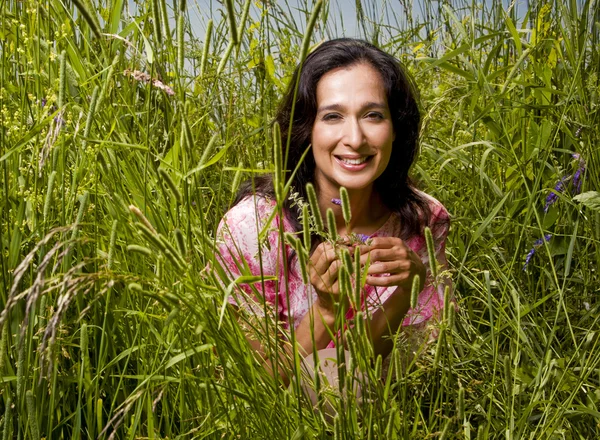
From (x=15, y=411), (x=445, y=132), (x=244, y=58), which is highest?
(x=244, y=58)

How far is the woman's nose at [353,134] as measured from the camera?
177 cm

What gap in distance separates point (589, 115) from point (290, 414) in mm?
1136

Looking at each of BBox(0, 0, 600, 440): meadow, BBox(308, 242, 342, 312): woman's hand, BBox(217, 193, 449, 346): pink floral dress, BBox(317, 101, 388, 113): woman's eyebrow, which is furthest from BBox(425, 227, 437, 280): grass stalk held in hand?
BBox(317, 101, 388, 113): woman's eyebrow

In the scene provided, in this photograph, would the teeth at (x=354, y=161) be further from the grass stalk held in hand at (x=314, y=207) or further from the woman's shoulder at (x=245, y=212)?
the grass stalk held in hand at (x=314, y=207)

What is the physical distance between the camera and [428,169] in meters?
2.50

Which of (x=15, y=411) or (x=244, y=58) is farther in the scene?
(x=244, y=58)

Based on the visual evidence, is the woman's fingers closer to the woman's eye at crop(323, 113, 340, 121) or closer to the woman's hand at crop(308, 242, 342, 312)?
the woman's hand at crop(308, 242, 342, 312)

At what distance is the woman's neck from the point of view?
2.01 metres

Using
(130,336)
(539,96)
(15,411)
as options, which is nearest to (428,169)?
(539,96)

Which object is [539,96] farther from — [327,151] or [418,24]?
[418,24]

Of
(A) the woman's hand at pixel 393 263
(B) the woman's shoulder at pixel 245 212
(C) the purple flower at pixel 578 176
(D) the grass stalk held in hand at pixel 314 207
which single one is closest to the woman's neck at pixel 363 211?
(B) the woman's shoulder at pixel 245 212

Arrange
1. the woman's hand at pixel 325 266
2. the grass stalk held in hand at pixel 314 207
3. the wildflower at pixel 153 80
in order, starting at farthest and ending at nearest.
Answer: the woman's hand at pixel 325 266, the wildflower at pixel 153 80, the grass stalk held in hand at pixel 314 207

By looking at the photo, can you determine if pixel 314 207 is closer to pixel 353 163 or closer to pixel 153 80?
pixel 153 80

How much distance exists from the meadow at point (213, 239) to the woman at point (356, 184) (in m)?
0.09
